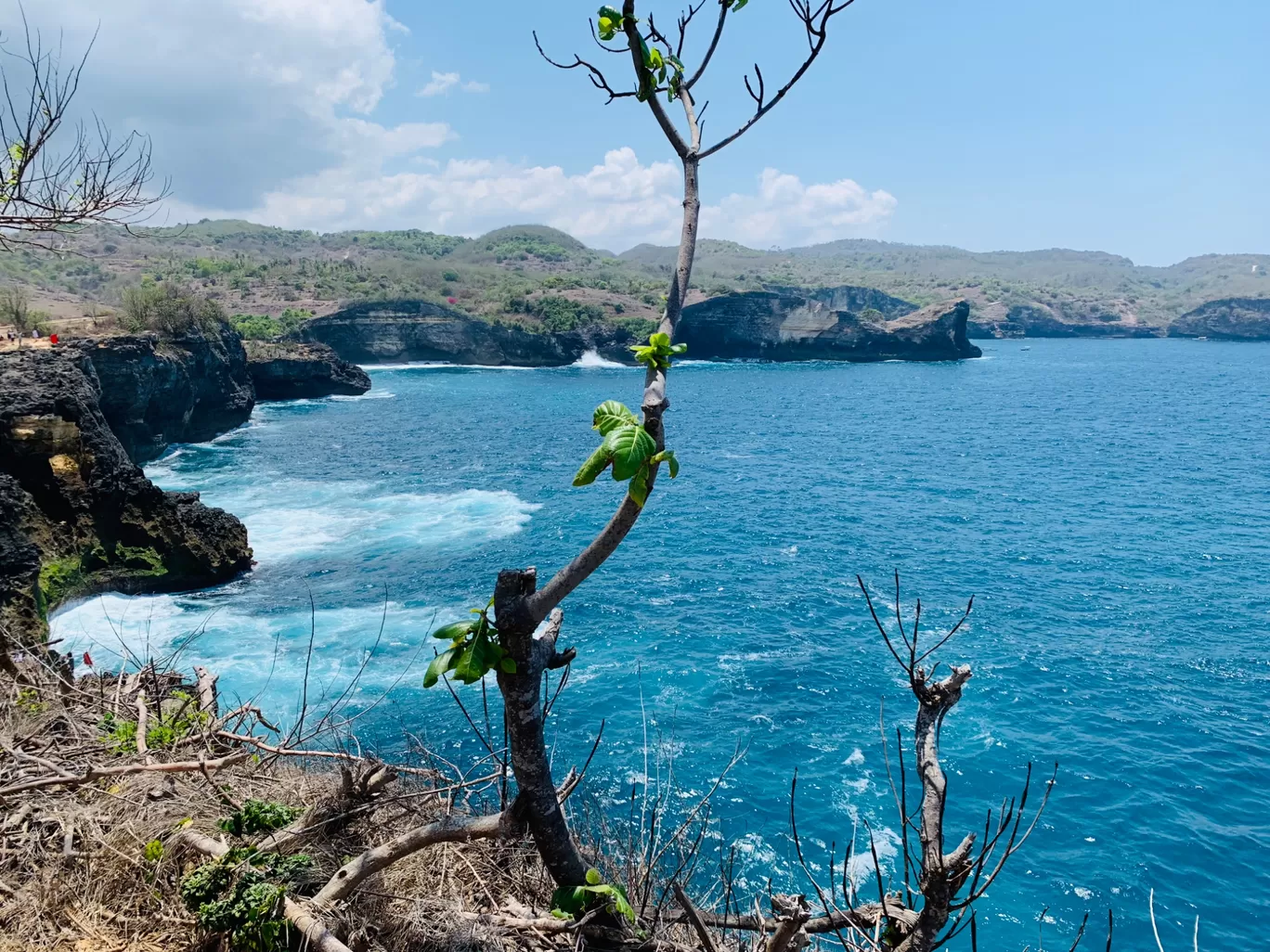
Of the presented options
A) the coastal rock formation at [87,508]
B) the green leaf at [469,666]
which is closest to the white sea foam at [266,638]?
the coastal rock formation at [87,508]

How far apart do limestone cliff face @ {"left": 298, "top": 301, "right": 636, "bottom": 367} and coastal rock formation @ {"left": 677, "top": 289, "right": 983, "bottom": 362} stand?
13.0m

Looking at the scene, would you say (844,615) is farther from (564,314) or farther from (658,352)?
(564,314)

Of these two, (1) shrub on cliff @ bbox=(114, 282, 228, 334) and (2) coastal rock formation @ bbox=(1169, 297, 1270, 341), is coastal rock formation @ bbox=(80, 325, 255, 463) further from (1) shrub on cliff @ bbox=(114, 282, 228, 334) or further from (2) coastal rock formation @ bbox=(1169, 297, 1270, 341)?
(2) coastal rock formation @ bbox=(1169, 297, 1270, 341)

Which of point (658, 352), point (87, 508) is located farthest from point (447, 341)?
point (658, 352)

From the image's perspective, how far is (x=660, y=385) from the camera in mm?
3844

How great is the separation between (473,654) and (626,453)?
145 centimetres

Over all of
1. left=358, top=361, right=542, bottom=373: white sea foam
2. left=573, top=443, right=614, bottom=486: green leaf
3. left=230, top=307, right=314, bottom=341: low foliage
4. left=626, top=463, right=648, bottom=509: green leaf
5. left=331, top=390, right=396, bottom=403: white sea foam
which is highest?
left=230, top=307, right=314, bottom=341: low foliage

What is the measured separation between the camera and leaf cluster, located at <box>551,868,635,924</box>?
449 cm

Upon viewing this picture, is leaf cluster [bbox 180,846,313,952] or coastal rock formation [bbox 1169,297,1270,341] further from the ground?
coastal rock formation [bbox 1169,297,1270,341]

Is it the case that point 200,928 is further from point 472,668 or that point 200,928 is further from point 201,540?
point 201,540

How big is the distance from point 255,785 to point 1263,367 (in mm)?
119657

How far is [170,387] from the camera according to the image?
44531 mm

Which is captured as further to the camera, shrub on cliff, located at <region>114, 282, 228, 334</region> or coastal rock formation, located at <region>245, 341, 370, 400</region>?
coastal rock formation, located at <region>245, 341, 370, 400</region>

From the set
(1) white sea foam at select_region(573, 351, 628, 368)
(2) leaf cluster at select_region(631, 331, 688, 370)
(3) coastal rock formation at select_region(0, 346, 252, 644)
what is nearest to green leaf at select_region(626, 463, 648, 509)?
(2) leaf cluster at select_region(631, 331, 688, 370)
